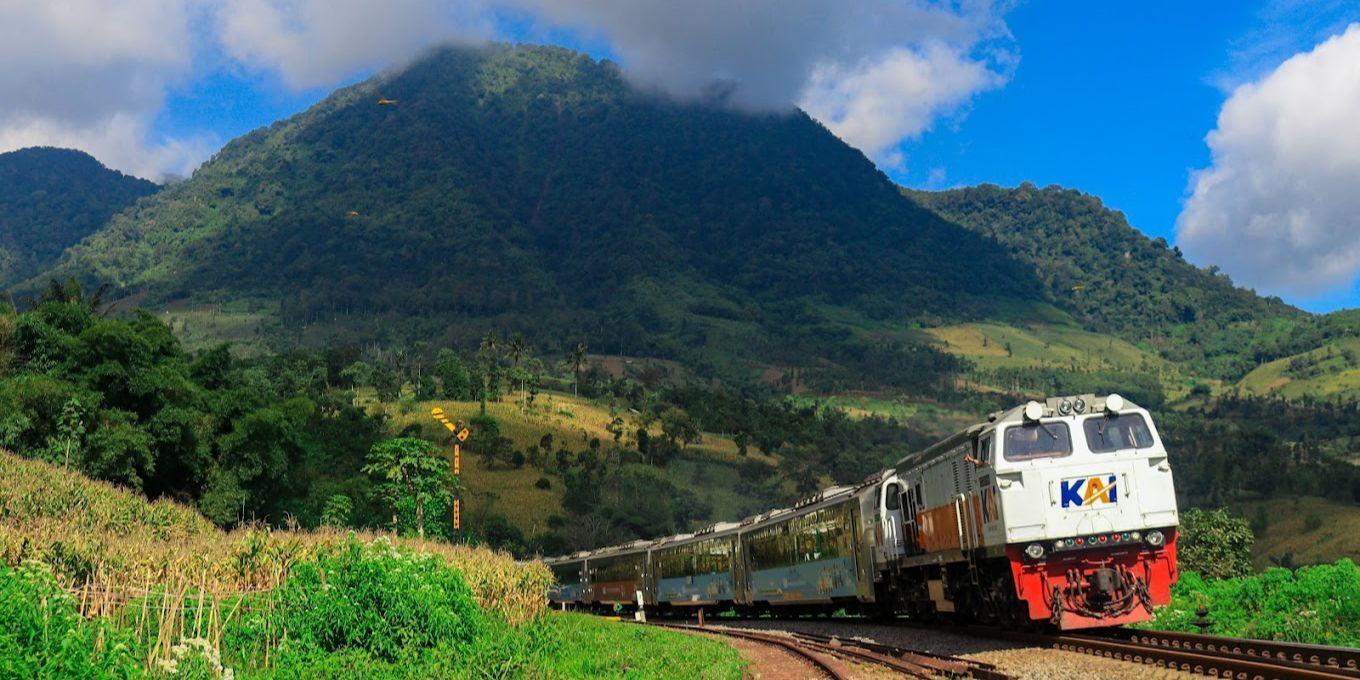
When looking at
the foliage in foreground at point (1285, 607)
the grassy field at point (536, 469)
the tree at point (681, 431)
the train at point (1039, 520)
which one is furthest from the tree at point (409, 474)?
the tree at point (681, 431)

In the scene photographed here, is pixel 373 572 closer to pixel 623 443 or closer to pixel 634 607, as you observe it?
pixel 634 607

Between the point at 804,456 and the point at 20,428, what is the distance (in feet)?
417

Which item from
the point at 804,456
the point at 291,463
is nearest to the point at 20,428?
the point at 291,463

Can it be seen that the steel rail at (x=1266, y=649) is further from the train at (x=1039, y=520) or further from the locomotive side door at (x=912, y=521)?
the locomotive side door at (x=912, y=521)

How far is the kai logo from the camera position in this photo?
69.4ft

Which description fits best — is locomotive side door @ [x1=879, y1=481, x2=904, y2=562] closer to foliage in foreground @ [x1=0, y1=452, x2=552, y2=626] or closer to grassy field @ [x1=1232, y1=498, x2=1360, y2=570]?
foliage in foreground @ [x1=0, y1=452, x2=552, y2=626]

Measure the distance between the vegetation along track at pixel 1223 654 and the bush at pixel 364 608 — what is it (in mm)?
11367

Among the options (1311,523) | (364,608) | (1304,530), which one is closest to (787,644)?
(364,608)

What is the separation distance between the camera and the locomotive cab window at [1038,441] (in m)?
21.5

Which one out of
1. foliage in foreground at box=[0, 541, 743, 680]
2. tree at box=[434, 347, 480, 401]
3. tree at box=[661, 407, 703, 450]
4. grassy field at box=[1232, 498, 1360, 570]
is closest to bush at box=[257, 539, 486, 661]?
foliage in foreground at box=[0, 541, 743, 680]

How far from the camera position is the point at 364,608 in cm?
1764

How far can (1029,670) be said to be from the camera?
18.8m

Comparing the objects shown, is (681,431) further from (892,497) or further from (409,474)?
(892,497)

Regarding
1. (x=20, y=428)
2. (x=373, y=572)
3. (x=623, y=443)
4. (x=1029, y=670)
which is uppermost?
(x=623, y=443)
